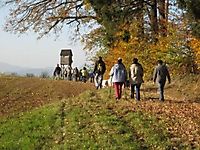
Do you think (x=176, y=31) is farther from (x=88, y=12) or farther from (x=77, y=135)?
(x=77, y=135)

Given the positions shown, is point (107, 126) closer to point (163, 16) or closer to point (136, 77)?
point (136, 77)

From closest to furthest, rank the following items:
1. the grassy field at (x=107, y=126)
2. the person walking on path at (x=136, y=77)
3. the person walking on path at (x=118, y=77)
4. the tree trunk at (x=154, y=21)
Answer: the grassy field at (x=107, y=126) → the person walking on path at (x=136, y=77) → the person walking on path at (x=118, y=77) → the tree trunk at (x=154, y=21)

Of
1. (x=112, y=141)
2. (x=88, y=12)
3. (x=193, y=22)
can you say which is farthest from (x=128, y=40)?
(x=112, y=141)

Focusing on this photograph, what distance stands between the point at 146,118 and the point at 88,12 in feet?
82.1

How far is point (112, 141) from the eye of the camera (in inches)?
656

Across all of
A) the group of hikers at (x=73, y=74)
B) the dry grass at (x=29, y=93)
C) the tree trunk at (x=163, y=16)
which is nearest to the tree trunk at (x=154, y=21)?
the tree trunk at (x=163, y=16)

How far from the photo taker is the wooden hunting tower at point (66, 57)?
5336 centimetres

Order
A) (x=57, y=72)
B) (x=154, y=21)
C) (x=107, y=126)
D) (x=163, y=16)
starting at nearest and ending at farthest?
(x=107, y=126), (x=154, y=21), (x=163, y=16), (x=57, y=72)

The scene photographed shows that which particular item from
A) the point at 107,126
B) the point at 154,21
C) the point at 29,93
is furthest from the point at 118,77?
the point at 154,21

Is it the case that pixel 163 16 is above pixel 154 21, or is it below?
above

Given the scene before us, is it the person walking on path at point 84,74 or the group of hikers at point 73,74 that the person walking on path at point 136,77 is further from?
the group of hikers at point 73,74

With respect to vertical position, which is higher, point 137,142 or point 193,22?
point 193,22

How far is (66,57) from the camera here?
53.7m

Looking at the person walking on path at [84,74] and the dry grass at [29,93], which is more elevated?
the person walking on path at [84,74]
